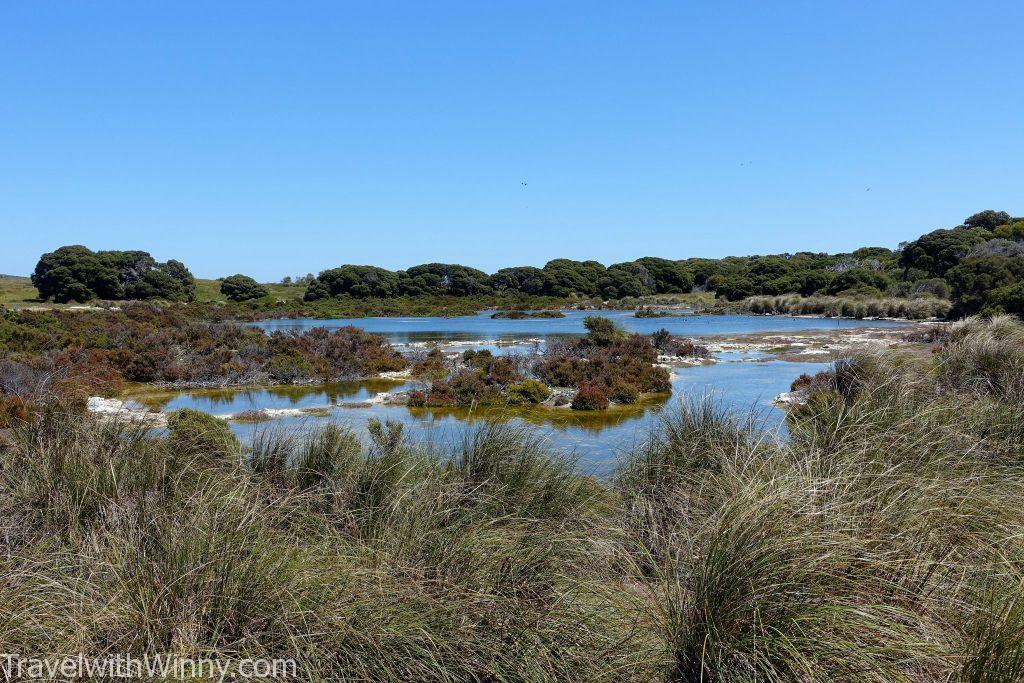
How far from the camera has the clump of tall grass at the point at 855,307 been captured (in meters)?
37.0

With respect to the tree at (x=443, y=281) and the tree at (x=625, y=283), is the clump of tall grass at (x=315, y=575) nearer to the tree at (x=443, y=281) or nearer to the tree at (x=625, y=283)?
the tree at (x=443, y=281)

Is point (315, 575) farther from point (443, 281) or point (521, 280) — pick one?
point (521, 280)

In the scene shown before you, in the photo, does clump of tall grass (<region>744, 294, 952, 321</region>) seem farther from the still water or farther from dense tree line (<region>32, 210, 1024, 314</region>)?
the still water

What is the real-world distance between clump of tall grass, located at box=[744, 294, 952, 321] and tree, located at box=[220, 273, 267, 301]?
44.4 m

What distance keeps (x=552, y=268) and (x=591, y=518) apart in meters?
78.6

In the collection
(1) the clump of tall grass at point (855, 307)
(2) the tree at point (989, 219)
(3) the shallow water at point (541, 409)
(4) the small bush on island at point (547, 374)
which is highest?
(2) the tree at point (989, 219)

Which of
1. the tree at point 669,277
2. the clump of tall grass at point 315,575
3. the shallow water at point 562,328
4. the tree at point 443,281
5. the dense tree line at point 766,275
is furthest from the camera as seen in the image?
the tree at point 669,277

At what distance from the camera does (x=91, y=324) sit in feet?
73.6

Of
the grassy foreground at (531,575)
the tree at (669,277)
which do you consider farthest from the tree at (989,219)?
the grassy foreground at (531,575)

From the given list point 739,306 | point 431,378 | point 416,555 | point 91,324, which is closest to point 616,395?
point 431,378

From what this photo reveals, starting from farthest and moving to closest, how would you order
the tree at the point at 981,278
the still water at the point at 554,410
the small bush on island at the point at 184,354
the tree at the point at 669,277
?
the tree at the point at 669,277 < the tree at the point at 981,278 < the small bush on island at the point at 184,354 < the still water at the point at 554,410

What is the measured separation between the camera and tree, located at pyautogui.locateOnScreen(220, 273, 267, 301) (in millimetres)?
61388

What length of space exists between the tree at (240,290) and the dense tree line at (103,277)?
6078 millimetres

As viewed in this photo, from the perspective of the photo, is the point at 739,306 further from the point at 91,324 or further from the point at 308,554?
the point at 308,554
